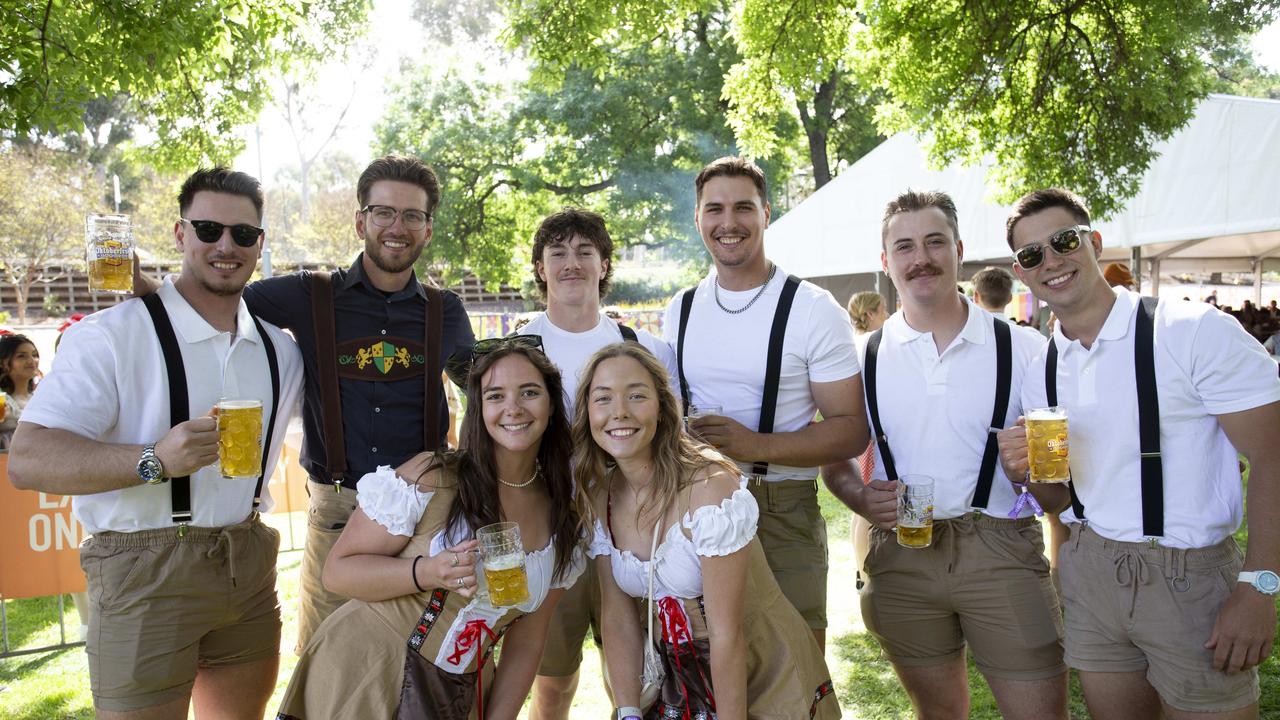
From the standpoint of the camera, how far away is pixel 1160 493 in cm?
239

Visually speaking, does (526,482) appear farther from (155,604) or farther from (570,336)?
(155,604)

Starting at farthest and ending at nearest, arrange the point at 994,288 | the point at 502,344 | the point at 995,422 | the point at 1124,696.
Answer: the point at 994,288, the point at 995,422, the point at 502,344, the point at 1124,696

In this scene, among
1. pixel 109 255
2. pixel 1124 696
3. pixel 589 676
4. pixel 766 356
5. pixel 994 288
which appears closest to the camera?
pixel 1124 696

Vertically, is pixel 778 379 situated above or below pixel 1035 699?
above

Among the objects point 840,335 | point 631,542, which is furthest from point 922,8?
point 631,542

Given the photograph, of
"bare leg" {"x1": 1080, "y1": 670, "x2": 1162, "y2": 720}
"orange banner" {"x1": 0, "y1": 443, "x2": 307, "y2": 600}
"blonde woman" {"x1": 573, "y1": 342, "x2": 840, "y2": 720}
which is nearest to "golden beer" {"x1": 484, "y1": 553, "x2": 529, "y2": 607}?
"blonde woman" {"x1": 573, "y1": 342, "x2": 840, "y2": 720}

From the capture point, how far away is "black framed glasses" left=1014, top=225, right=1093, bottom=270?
8.45 ft

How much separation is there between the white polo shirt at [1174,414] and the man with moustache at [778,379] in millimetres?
773

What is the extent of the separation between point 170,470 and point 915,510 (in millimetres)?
2148

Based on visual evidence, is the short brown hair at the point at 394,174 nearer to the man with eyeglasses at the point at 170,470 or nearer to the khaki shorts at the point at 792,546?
the man with eyeglasses at the point at 170,470

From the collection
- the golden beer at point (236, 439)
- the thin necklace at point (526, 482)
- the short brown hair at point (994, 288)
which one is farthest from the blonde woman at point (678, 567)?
the short brown hair at point (994, 288)

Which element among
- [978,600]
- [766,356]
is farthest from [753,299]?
[978,600]

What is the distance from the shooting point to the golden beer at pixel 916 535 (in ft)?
9.01

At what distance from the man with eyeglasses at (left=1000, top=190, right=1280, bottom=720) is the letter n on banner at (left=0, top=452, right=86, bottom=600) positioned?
4940mm
